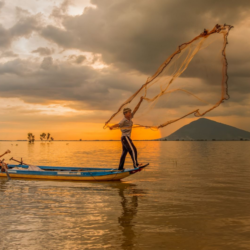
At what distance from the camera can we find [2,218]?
28.2ft

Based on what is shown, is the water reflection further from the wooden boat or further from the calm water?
the wooden boat

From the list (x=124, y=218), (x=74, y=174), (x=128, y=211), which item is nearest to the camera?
(x=124, y=218)

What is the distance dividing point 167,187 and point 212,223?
22.5 feet

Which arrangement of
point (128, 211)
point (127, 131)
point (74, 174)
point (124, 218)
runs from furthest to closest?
point (74, 174)
point (127, 131)
point (128, 211)
point (124, 218)

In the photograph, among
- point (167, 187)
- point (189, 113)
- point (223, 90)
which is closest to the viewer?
point (223, 90)

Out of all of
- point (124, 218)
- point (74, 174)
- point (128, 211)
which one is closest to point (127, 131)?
point (74, 174)

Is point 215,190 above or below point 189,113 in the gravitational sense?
below

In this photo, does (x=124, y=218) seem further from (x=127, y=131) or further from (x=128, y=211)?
(x=127, y=131)

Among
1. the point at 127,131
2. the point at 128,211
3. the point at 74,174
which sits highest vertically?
the point at 127,131

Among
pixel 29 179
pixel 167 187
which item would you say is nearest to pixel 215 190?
pixel 167 187

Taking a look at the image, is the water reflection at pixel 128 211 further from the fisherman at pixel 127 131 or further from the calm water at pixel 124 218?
the fisherman at pixel 127 131

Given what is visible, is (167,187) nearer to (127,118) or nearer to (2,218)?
(127,118)

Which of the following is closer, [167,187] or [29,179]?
[167,187]

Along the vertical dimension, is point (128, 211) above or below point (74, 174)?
below
